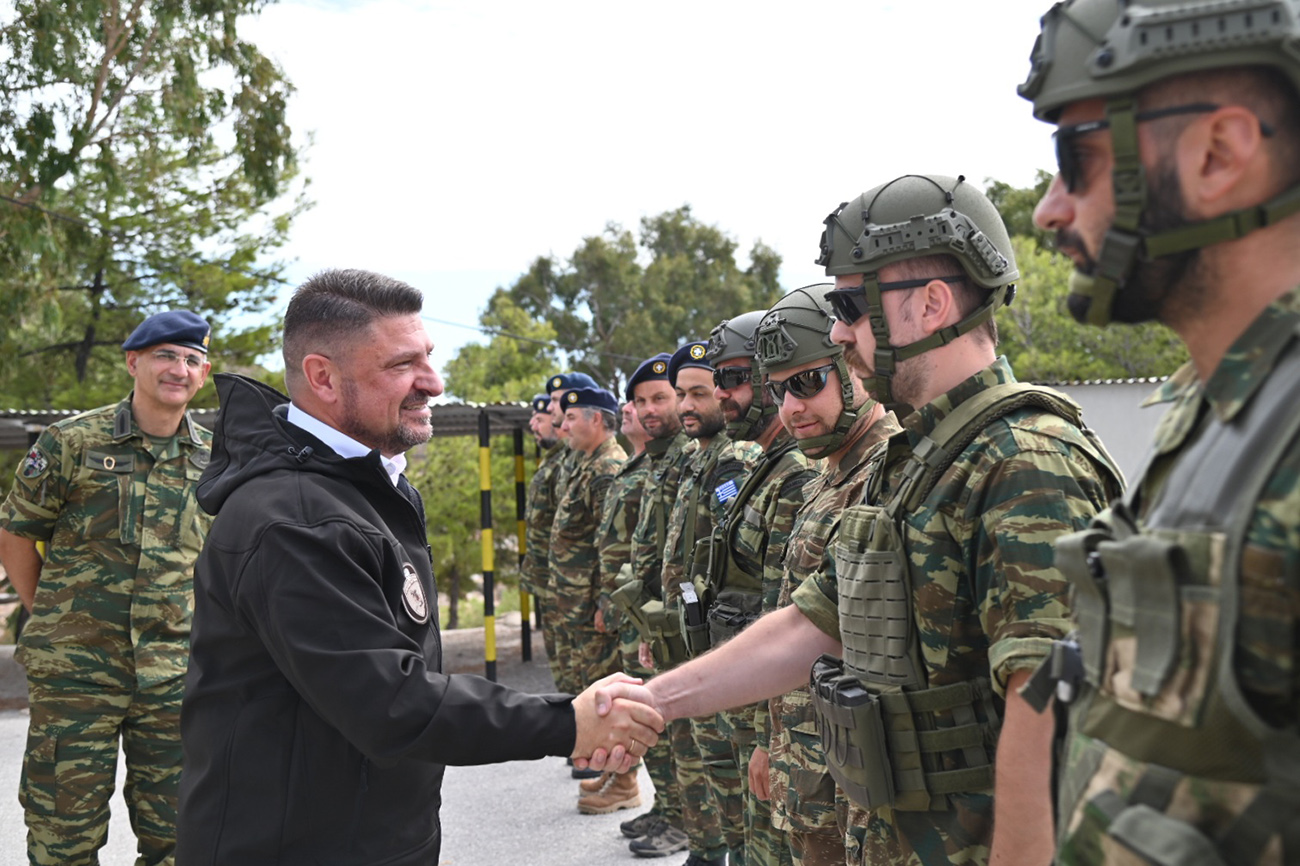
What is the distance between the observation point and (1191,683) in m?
1.39

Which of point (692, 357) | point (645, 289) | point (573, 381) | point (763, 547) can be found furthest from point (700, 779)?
point (645, 289)

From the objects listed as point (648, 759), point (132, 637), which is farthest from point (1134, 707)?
point (648, 759)

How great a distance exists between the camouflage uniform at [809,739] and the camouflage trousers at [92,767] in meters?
2.82

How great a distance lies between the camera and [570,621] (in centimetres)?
901

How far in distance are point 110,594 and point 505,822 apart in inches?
126

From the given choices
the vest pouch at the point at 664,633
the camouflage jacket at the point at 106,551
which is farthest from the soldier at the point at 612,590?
the camouflage jacket at the point at 106,551

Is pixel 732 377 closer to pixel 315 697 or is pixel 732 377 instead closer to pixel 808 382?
pixel 808 382

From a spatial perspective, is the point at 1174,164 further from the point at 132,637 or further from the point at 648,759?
the point at 648,759

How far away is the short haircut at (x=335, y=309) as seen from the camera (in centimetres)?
303

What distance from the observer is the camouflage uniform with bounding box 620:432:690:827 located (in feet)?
22.0

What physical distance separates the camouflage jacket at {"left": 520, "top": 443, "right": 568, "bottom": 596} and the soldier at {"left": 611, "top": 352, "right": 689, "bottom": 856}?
347 cm

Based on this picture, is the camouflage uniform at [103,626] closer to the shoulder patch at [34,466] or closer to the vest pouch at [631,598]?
the shoulder patch at [34,466]

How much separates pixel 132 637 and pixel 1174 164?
16.1ft

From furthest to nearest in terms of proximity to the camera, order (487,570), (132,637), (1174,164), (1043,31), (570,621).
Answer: (487,570)
(570,621)
(132,637)
(1043,31)
(1174,164)
